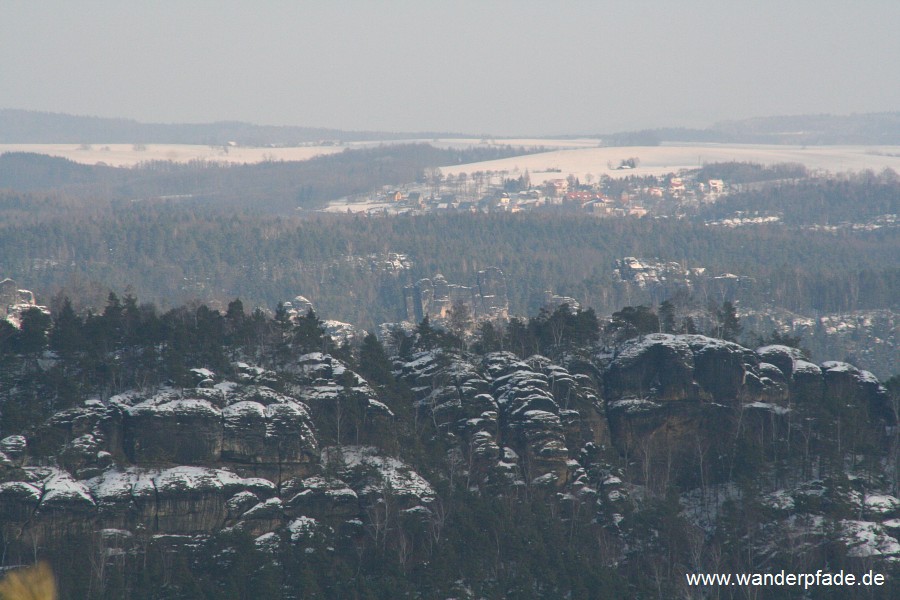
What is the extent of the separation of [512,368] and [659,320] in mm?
24649

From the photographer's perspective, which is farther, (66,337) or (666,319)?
(666,319)

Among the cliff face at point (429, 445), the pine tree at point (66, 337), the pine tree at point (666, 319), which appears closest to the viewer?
the cliff face at point (429, 445)

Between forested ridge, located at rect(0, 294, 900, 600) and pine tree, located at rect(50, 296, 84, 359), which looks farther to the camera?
pine tree, located at rect(50, 296, 84, 359)

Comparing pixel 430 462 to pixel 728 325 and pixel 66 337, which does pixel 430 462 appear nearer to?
pixel 66 337

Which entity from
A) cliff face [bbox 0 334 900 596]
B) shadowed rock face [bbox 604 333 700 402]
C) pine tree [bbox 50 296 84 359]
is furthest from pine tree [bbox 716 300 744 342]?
pine tree [bbox 50 296 84 359]

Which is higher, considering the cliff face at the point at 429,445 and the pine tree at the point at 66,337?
the pine tree at the point at 66,337

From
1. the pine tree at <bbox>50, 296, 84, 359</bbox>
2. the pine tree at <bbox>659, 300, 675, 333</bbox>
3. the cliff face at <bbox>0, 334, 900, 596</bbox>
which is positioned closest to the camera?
the cliff face at <bbox>0, 334, 900, 596</bbox>

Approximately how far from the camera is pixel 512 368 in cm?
11425

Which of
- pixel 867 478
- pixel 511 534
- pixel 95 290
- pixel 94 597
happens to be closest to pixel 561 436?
pixel 511 534

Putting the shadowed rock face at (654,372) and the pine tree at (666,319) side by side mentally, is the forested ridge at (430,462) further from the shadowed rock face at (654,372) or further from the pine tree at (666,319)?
the pine tree at (666,319)

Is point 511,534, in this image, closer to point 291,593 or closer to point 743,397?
point 291,593

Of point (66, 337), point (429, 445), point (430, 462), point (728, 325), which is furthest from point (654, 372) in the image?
point (66, 337)

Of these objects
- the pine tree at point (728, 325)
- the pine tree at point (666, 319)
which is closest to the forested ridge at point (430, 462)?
the pine tree at point (666, 319)

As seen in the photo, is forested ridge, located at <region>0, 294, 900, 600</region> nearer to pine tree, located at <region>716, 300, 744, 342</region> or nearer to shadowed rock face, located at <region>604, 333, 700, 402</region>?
shadowed rock face, located at <region>604, 333, 700, 402</region>
